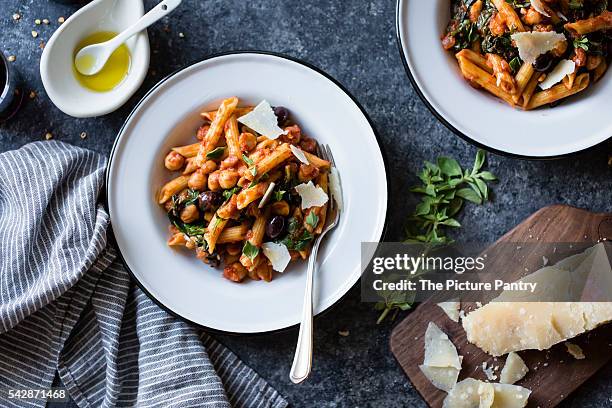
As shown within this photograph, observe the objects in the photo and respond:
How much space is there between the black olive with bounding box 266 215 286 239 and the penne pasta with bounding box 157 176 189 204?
1.04 ft

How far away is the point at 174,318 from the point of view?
7.91ft

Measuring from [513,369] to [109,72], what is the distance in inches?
66.8

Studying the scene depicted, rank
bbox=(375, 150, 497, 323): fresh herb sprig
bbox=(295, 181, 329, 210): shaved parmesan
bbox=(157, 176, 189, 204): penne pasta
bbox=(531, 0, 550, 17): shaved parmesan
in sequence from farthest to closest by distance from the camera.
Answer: bbox=(375, 150, 497, 323): fresh herb sprig → bbox=(157, 176, 189, 204): penne pasta → bbox=(295, 181, 329, 210): shaved parmesan → bbox=(531, 0, 550, 17): shaved parmesan

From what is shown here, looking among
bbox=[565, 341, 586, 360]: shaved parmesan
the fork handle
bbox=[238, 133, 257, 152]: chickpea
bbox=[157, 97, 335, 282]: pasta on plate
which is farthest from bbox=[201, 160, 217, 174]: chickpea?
bbox=[565, 341, 586, 360]: shaved parmesan

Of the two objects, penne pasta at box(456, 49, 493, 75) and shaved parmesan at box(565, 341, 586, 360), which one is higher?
penne pasta at box(456, 49, 493, 75)

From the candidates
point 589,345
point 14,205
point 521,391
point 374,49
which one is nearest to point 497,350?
point 521,391

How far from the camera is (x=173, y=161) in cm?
232

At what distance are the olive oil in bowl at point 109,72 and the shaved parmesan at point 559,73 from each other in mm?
1375

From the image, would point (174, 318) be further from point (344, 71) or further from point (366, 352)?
point (344, 71)

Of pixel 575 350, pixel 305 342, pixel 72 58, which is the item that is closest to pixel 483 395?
pixel 575 350

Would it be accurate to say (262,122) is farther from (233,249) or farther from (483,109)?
(483,109)

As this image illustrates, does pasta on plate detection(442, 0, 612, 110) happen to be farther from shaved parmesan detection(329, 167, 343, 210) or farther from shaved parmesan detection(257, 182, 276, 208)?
shaved parmesan detection(257, 182, 276, 208)

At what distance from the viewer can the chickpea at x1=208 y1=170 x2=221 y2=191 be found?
7.36 feet

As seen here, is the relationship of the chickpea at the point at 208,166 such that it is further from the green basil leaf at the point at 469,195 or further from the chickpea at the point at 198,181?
the green basil leaf at the point at 469,195
